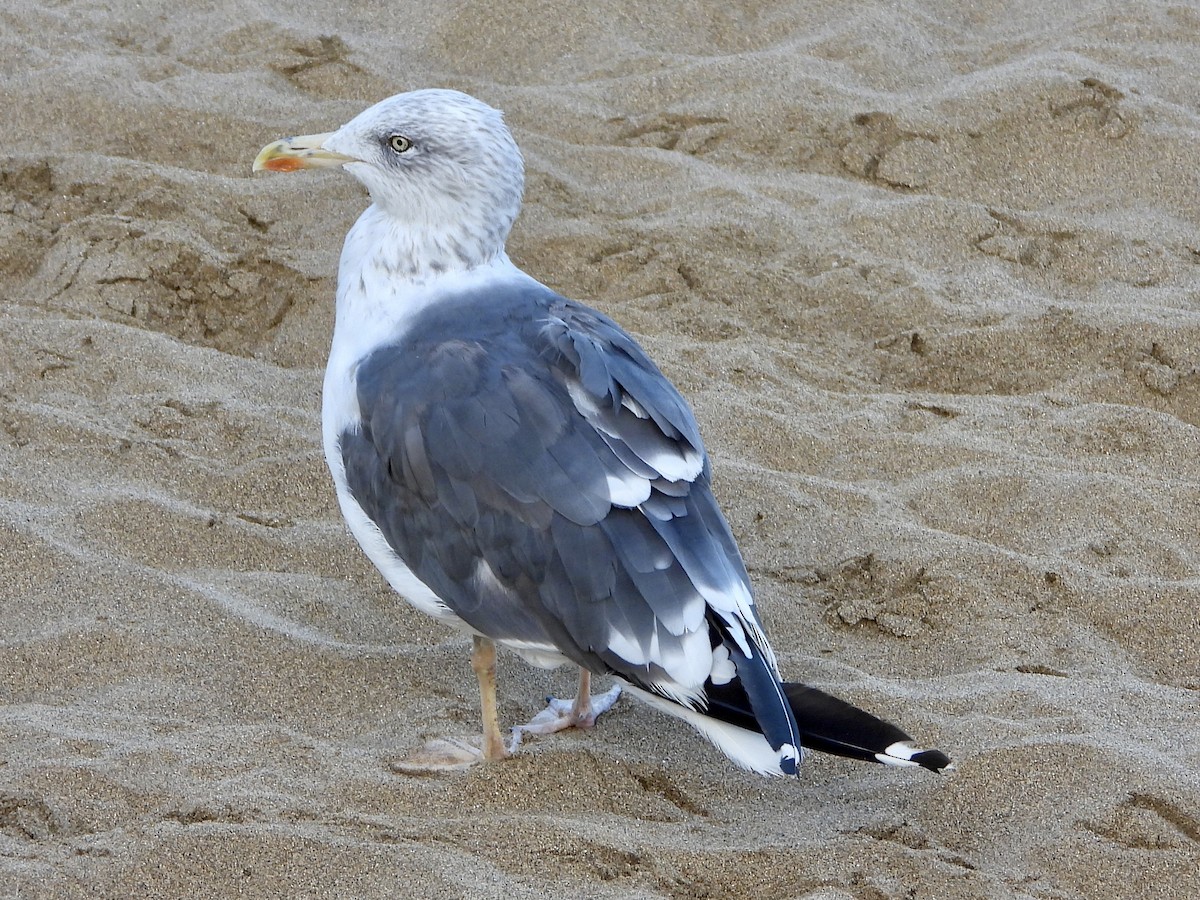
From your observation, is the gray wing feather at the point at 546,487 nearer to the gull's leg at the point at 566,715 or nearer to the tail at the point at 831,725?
the tail at the point at 831,725

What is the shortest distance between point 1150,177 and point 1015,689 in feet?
9.13

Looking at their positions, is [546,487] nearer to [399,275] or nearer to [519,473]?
[519,473]

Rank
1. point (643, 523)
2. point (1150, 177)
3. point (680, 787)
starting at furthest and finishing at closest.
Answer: point (1150, 177)
point (680, 787)
point (643, 523)

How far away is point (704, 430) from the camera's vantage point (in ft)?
13.0

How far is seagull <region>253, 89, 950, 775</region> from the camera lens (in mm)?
2514

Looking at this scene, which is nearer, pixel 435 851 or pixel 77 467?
pixel 435 851

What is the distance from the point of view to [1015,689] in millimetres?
3047

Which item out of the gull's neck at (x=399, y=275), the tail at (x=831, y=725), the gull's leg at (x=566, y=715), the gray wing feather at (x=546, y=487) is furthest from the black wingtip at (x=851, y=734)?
the gull's neck at (x=399, y=275)

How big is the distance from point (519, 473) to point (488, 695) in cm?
51

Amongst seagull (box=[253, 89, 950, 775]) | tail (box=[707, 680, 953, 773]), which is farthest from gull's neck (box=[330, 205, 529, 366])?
tail (box=[707, 680, 953, 773])

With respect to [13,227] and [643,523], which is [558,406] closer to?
[643,523]

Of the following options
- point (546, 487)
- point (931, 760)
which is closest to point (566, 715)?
point (546, 487)

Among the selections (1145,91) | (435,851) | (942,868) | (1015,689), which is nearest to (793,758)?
(942,868)

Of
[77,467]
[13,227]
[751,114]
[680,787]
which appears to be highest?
[751,114]
